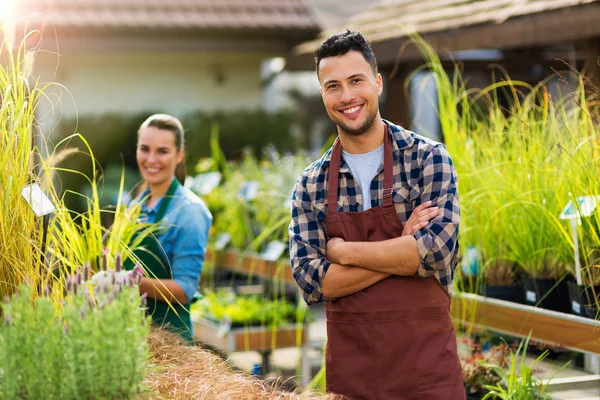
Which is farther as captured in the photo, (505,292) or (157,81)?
(157,81)

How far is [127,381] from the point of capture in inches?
62.1

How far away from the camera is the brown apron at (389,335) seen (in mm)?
2307

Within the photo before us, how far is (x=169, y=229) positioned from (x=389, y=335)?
1.07 m

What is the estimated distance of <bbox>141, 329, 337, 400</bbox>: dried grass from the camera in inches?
73.7

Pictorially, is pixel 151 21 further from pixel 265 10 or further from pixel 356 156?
pixel 356 156

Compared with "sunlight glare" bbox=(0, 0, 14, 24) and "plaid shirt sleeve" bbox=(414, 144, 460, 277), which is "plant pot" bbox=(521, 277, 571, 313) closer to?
"plaid shirt sleeve" bbox=(414, 144, 460, 277)

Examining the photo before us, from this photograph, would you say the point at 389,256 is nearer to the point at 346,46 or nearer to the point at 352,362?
the point at 352,362

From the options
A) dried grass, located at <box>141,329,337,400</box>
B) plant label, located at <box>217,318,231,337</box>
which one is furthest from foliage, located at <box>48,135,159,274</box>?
plant label, located at <box>217,318,231,337</box>

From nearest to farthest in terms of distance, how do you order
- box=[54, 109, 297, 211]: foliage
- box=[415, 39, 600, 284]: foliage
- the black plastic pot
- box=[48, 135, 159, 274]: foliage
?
1. box=[48, 135, 159, 274]: foliage
2. box=[415, 39, 600, 284]: foliage
3. the black plastic pot
4. box=[54, 109, 297, 211]: foliage

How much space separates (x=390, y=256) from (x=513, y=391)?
29.5 inches

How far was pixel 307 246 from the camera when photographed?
8.13 feet

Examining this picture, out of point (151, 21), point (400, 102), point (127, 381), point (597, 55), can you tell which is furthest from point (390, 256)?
point (151, 21)

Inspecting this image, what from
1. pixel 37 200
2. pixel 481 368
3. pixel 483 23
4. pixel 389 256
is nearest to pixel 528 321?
pixel 481 368

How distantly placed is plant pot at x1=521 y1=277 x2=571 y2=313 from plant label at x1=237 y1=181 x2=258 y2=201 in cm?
278
